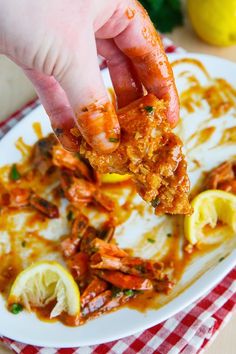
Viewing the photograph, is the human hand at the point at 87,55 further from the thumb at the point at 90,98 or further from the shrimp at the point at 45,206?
the shrimp at the point at 45,206

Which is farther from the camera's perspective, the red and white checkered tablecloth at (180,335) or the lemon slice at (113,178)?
the lemon slice at (113,178)

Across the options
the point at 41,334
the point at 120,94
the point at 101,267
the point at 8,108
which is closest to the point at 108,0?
the point at 120,94

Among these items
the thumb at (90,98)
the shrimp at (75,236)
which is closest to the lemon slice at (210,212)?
the shrimp at (75,236)

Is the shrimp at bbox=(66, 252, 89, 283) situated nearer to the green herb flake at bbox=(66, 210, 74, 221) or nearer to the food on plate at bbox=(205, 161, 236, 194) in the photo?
the green herb flake at bbox=(66, 210, 74, 221)

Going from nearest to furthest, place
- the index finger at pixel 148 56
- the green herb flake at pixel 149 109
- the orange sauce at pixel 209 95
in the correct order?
the green herb flake at pixel 149 109
the index finger at pixel 148 56
the orange sauce at pixel 209 95

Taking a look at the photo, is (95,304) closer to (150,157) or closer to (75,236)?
(75,236)

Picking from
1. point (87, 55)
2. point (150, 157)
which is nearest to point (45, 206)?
point (150, 157)

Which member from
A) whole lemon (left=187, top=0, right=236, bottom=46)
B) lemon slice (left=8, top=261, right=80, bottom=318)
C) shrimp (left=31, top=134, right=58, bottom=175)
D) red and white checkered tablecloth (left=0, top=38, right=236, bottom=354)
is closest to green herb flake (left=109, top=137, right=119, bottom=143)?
lemon slice (left=8, top=261, right=80, bottom=318)

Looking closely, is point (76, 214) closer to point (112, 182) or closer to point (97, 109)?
point (112, 182)
